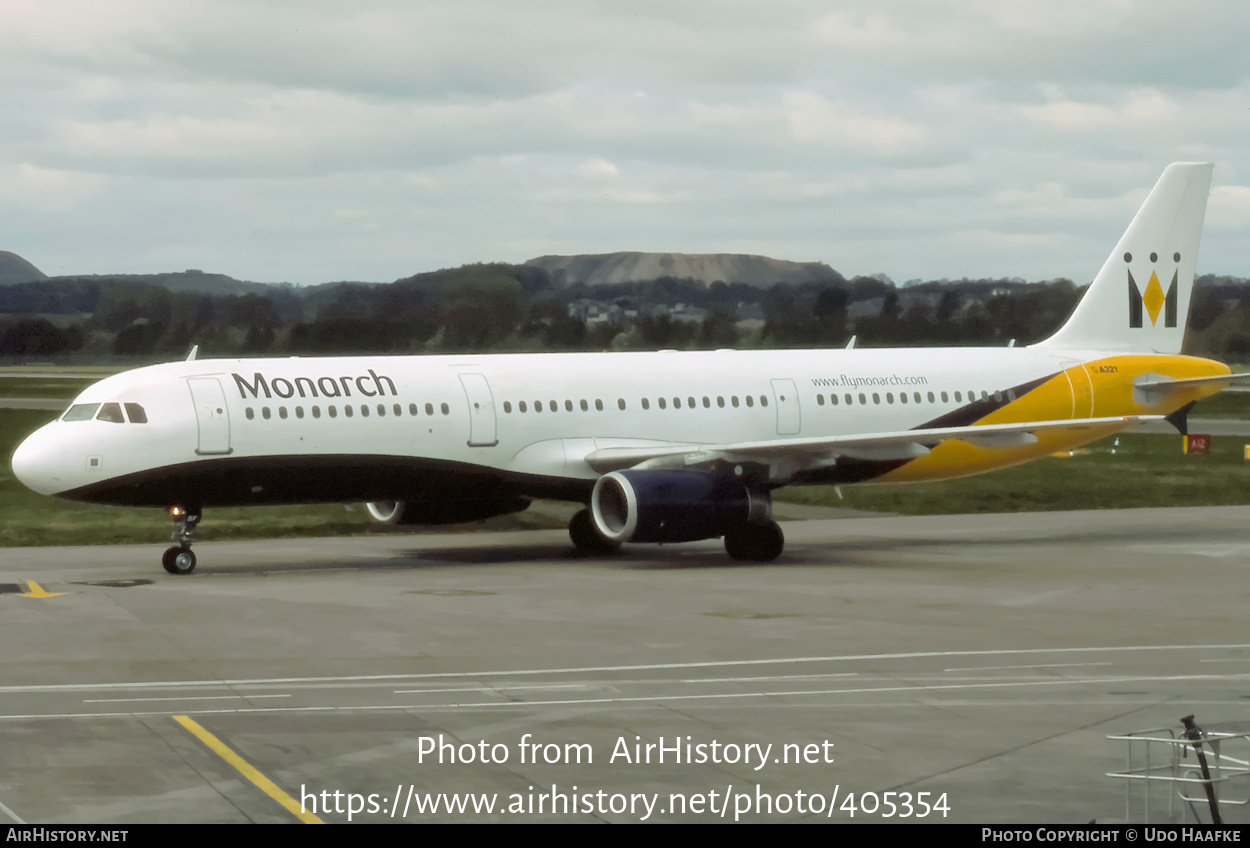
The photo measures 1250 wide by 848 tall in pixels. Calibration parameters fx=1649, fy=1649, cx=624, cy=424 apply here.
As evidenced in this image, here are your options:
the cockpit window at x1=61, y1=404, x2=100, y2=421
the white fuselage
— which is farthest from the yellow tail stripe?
the cockpit window at x1=61, y1=404, x2=100, y2=421

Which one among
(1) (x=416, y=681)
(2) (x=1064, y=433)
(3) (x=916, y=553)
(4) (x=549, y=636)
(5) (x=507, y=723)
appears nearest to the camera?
(5) (x=507, y=723)

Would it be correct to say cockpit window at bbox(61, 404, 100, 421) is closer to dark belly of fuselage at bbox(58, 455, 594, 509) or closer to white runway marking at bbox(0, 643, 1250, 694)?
dark belly of fuselage at bbox(58, 455, 594, 509)

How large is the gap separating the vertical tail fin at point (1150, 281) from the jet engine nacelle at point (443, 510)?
14.4 meters

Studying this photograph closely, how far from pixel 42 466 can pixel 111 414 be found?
1.56 meters

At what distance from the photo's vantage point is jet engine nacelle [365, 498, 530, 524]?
34.5 m

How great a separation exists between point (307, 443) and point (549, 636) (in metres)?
9.42

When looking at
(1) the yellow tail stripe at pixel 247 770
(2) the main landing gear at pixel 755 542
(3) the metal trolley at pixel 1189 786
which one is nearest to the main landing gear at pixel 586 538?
(2) the main landing gear at pixel 755 542

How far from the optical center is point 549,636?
23.4m

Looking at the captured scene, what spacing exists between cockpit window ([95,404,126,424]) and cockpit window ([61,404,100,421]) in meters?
0.16

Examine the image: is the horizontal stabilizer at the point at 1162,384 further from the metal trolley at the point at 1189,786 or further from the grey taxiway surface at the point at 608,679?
the metal trolley at the point at 1189,786

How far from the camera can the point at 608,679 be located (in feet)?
65.1

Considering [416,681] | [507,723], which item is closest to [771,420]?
[416,681]

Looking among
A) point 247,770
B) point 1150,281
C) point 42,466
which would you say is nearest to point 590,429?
point 42,466
